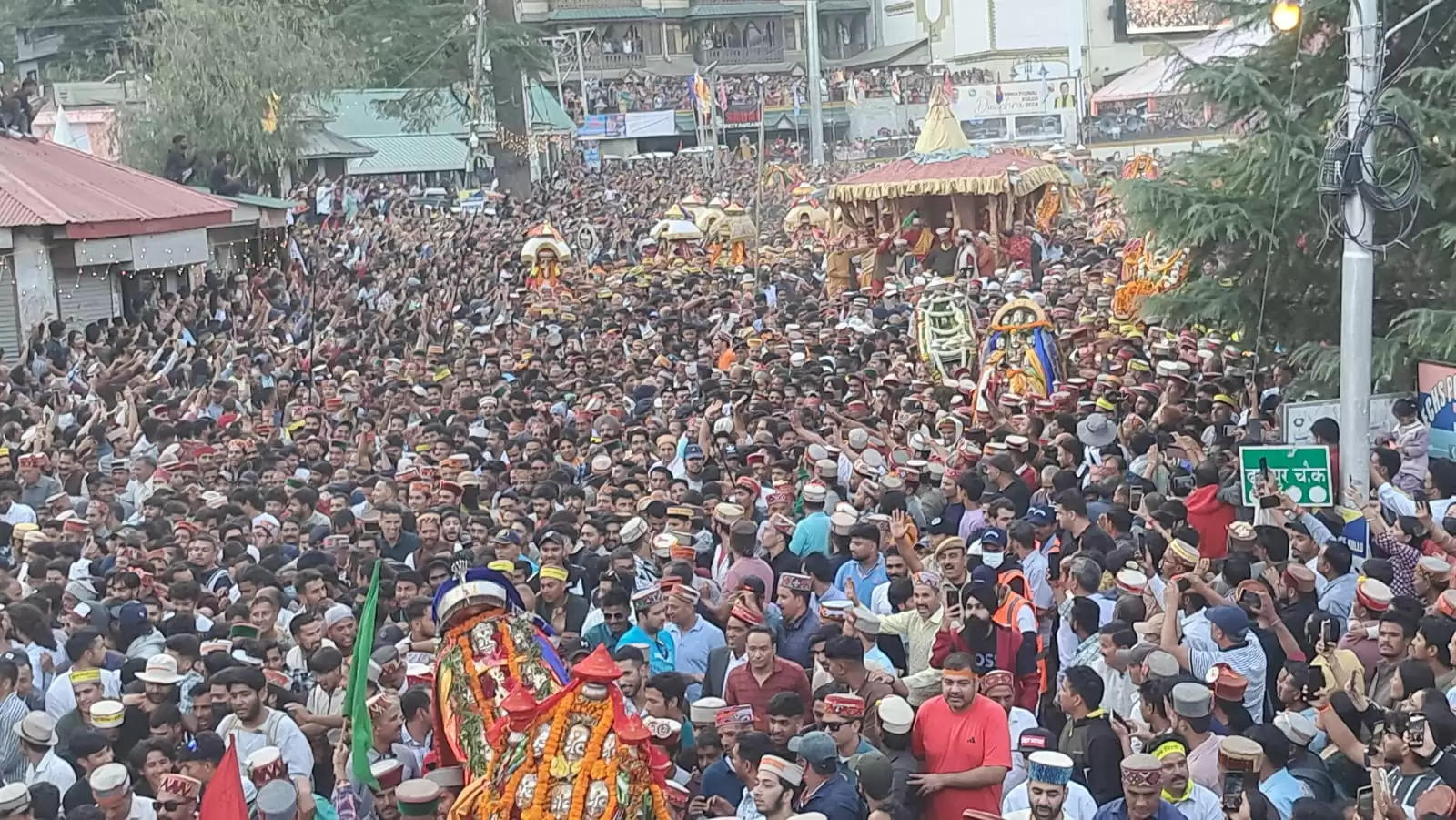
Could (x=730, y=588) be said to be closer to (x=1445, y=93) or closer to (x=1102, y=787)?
(x=1102, y=787)

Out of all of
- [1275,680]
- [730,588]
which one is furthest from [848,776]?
[730,588]

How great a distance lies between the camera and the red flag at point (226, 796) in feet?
20.3

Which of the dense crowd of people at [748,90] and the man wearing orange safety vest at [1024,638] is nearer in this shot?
the man wearing orange safety vest at [1024,638]

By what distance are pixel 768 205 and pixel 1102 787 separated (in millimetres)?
31975

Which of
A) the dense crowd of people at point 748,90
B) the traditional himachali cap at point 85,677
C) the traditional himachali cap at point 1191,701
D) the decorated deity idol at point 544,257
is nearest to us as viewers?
the traditional himachali cap at point 1191,701

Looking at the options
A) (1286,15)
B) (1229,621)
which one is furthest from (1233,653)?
(1286,15)

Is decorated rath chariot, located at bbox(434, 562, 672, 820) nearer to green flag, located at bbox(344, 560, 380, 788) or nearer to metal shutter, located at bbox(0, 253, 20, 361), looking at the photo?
green flag, located at bbox(344, 560, 380, 788)

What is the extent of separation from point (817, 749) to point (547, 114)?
46.8 meters

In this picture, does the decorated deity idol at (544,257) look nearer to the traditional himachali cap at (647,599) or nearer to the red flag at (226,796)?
the traditional himachali cap at (647,599)

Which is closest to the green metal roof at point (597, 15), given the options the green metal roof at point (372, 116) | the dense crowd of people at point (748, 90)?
the dense crowd of people at point (748, 90)

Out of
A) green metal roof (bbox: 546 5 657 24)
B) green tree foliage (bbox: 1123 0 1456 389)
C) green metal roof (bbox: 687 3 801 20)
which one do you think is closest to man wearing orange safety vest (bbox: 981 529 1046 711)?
green tree foliage (bbox: 1123 0 1456 389)

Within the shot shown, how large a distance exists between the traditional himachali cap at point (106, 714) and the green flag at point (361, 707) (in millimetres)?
948

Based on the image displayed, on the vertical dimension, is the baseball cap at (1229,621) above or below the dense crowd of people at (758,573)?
Answer: above

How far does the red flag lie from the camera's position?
620 cm
